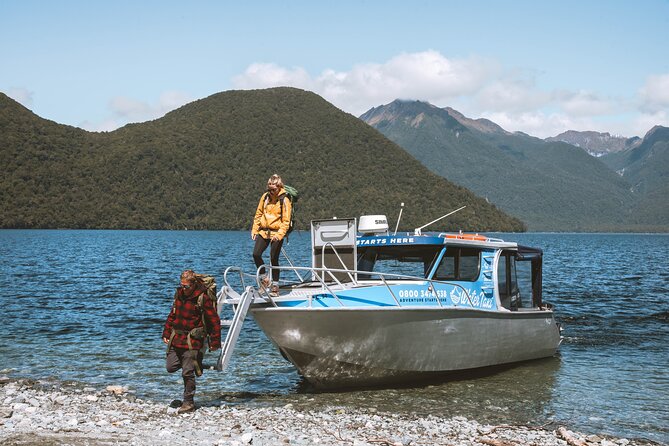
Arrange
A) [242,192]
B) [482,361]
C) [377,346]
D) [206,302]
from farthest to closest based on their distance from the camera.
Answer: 1. [242,192]
2. [482,361]
3. [377,346]
4. [206,302]

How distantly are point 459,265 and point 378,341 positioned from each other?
2.50m

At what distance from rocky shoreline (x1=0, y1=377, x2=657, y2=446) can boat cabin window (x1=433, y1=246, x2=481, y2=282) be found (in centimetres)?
309

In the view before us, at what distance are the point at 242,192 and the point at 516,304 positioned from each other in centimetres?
18242

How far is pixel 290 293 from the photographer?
12016 mm

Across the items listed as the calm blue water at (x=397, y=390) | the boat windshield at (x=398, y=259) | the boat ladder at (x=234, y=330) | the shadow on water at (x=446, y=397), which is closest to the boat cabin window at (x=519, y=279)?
the calm blue water at (x=397, y=390)

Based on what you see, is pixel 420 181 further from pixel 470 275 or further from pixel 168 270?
pixel 470 275

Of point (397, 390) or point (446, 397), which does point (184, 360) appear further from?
point (446, 397)

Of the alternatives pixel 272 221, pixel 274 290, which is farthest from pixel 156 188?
pixel 274 290

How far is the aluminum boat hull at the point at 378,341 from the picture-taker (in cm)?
1130

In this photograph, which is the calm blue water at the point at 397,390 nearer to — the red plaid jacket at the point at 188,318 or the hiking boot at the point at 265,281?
the red plaid jacket at the point at 188,318

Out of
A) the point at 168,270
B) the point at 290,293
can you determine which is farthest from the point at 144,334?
the point at 168,270

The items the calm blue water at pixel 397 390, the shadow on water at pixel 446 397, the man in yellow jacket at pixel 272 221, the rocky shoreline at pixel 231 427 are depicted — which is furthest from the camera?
the man in yellow jacket at pixel 272 221

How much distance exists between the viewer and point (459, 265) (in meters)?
13.2

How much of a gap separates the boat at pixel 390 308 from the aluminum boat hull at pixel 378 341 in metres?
0.02
